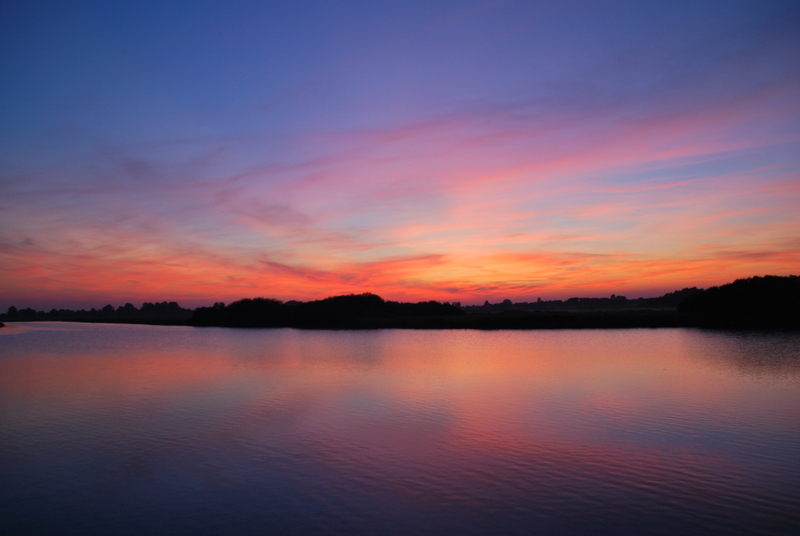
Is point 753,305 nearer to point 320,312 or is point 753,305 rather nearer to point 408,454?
point 408,454

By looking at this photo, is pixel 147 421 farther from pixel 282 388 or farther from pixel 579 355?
pixel 579 355

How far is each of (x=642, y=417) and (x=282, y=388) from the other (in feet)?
44.2

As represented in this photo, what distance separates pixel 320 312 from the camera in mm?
95750

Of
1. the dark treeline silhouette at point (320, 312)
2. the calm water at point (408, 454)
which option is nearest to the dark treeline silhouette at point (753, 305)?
the calm water at point (408, 454)

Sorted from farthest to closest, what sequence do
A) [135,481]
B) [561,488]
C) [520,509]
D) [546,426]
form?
[546,426] < [135,481] < [561,488] < [520,509]

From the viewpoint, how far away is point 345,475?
9.96 metres

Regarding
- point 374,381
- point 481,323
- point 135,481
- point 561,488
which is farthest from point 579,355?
point 481,323

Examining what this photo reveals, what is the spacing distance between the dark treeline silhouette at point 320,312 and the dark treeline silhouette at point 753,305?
45.5 metres

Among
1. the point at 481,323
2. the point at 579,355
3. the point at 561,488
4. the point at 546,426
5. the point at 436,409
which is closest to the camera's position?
the point at 561,488

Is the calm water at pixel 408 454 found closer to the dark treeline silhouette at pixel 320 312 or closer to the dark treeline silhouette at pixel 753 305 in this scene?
Result: the dark treeline silhouette at pixel 753 305

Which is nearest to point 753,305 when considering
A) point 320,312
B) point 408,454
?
point 408,454

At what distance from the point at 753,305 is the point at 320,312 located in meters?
67.8

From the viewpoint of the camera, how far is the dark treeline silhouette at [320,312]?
312ft

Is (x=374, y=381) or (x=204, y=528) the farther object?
(x=374, y=381)
